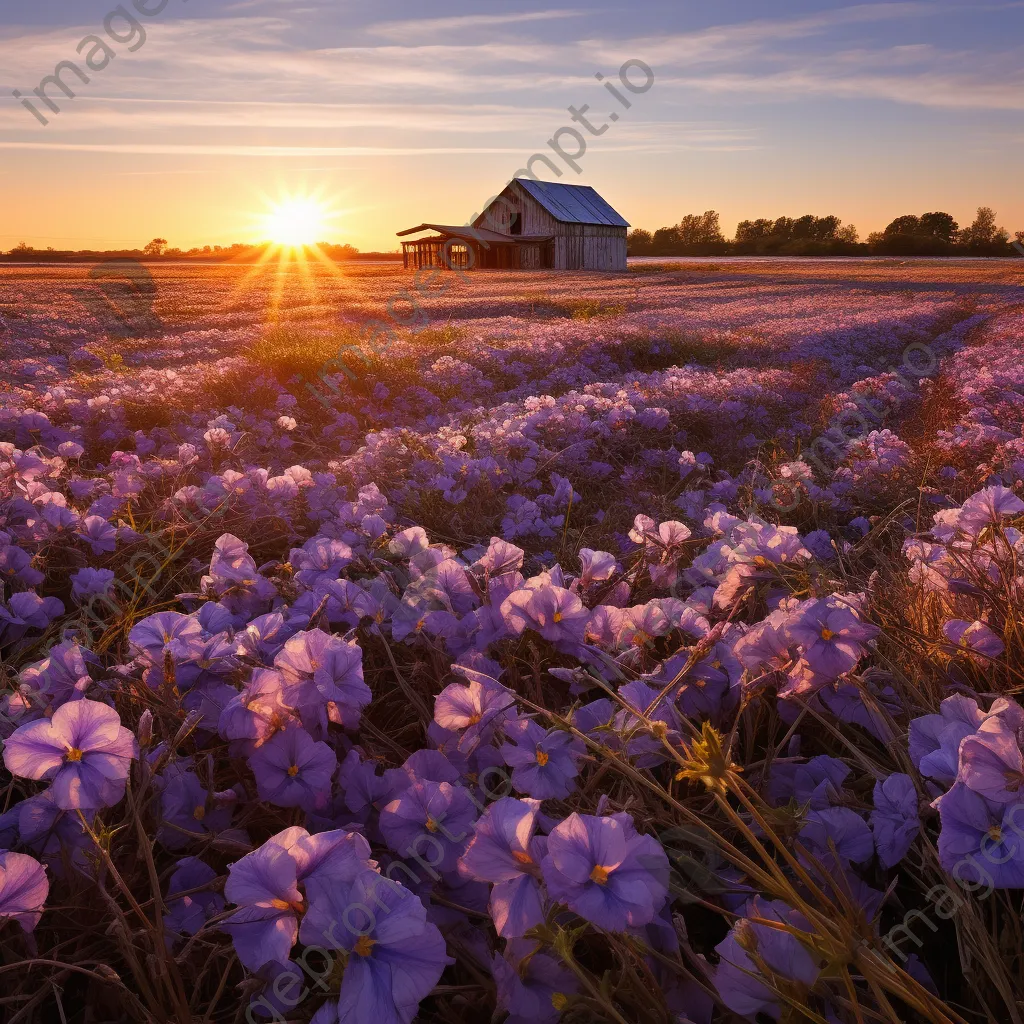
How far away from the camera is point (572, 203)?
181 ft

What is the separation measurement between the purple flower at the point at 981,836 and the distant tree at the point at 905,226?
119 metres

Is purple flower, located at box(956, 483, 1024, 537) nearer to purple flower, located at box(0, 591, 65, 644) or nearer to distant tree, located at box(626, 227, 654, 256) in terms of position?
purple flower, located at box(0, 591, 65, 644)

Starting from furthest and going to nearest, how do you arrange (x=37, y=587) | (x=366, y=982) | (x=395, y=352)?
(x=395, y=352) → (x=37, y=587) → (x=366, y=982)

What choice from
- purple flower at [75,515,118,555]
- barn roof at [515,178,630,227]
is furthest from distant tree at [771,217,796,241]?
purple flower at [75,515,118,555]

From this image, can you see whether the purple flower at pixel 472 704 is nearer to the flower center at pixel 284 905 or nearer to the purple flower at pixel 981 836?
the flower center at pixel 284 905

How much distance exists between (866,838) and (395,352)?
9.10 meters

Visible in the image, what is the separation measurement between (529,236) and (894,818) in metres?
55.3

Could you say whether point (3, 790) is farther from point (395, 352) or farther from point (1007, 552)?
point (395, 352)

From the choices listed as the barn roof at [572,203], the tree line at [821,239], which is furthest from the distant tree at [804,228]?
the barn roof at [572,203]

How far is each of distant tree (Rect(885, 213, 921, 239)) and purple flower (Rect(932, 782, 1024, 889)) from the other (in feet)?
391

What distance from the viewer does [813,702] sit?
5.06 feet

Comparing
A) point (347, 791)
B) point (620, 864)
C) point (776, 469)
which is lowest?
point (776, 469)

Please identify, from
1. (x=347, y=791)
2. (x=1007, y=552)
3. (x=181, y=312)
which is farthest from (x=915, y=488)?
(x=181, y=312)

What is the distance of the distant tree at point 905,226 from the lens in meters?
103
